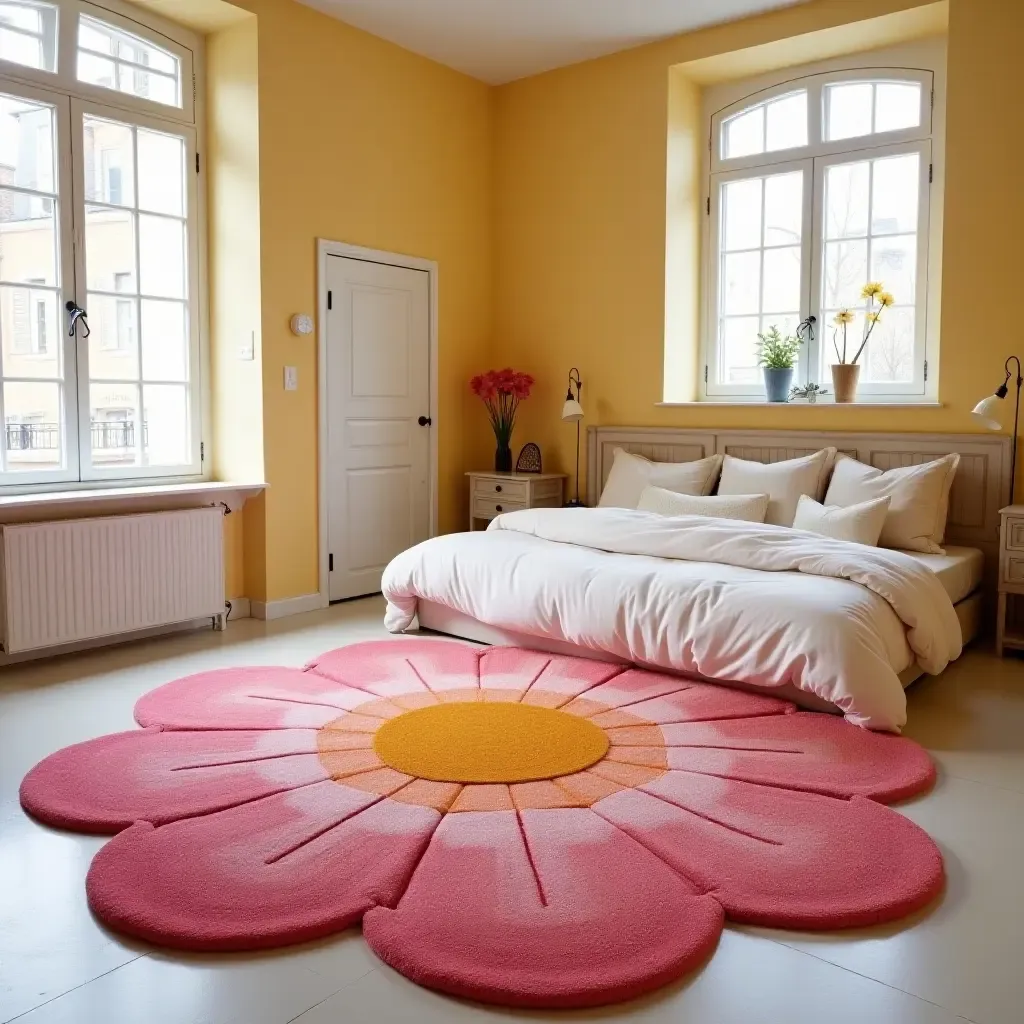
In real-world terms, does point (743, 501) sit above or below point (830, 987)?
above

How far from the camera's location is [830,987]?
186 cm

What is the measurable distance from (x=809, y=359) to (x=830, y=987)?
3969 millimetres

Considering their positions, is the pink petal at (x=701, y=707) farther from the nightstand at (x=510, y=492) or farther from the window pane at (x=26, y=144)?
the window pane at (x=26, y=144)

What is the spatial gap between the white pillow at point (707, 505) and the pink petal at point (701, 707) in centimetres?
120

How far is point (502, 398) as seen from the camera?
6078 mm

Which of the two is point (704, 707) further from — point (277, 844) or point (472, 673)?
point (277, 844)

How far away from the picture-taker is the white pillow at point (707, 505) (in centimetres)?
465

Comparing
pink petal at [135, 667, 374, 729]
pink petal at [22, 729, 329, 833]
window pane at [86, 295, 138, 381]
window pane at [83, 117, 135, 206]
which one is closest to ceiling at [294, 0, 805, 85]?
window pane at [83, 117, 135, 206]

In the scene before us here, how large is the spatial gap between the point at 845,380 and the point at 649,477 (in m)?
1.11

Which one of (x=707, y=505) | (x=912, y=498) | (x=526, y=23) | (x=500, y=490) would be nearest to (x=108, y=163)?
(x=526, y=23)

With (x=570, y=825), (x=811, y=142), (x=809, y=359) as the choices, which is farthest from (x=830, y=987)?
(x=811, y=142)

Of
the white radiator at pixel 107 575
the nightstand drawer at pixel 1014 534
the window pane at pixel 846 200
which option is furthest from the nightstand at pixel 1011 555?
the white radiator at pixel 107 575

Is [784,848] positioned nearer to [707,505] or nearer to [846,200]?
[707,505]

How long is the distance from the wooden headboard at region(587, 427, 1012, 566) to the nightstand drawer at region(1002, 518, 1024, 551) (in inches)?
15.5
